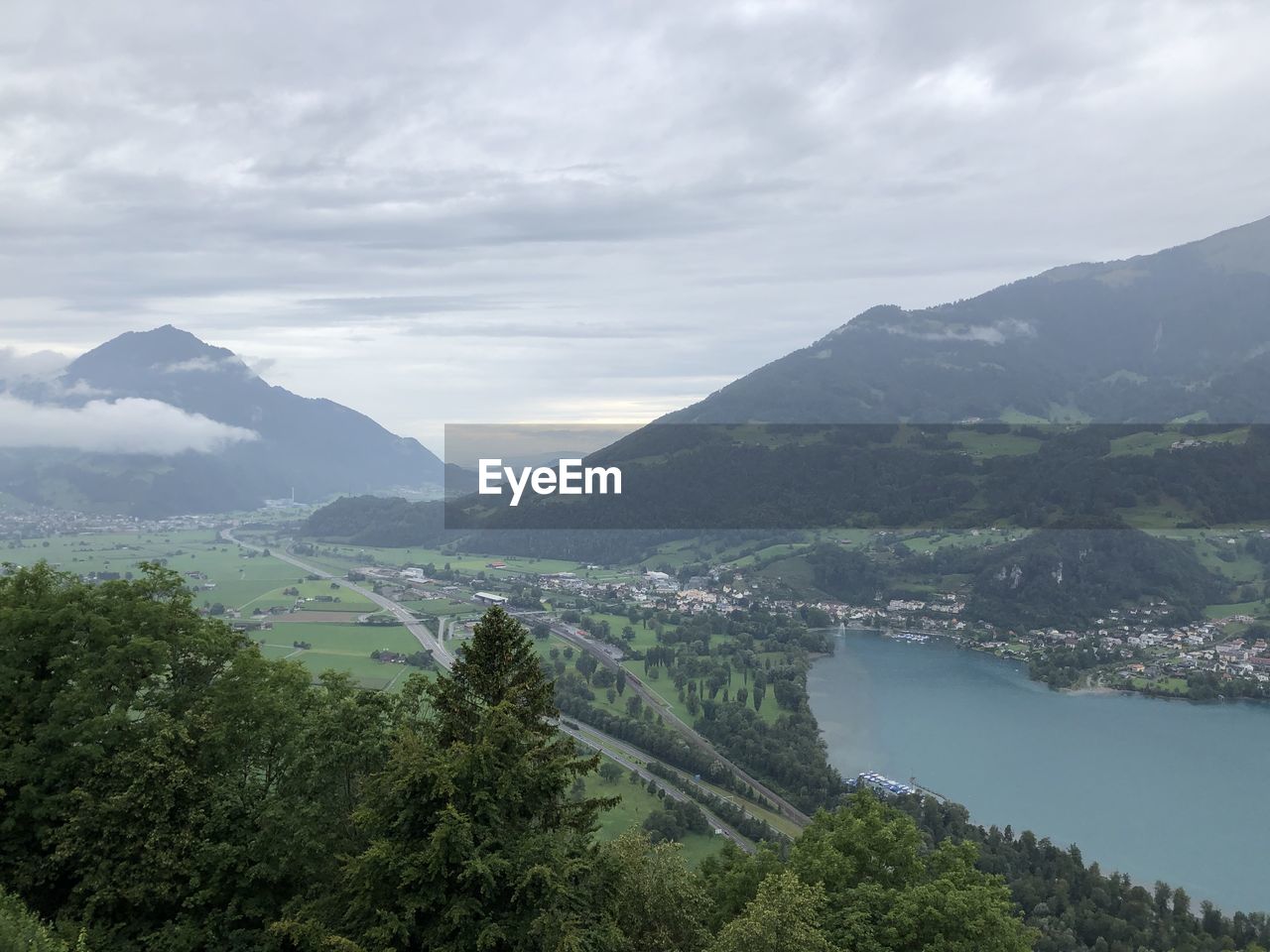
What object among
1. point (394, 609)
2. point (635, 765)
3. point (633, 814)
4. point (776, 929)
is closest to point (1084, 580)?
point (635, 765)

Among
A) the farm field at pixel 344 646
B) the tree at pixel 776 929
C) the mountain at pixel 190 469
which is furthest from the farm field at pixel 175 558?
the tree at pixel 776 929

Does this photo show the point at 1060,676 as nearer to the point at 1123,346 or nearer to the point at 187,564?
the point at 187,564

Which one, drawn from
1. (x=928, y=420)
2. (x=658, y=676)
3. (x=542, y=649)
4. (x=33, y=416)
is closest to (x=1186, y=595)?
(x=658, y=676)

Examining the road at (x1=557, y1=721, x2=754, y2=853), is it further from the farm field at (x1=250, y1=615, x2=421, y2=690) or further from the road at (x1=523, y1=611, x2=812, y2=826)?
the farm field at (x1=250, y1=615, x2=421, y2=690)

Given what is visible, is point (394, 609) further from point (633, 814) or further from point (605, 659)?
point (633, 814)

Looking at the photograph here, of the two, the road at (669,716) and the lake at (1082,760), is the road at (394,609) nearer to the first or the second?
the road at (669,716)
